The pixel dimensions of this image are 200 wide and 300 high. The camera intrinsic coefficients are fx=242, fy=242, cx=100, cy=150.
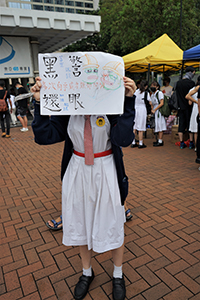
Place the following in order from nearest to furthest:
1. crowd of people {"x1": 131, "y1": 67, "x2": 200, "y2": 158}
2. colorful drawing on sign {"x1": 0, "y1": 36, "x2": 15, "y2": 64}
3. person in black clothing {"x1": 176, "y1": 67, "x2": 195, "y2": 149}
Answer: crowd of people {"x1": 131, "y1": 67, "x2": 200, "y2": 158}, person in black clothing {"x1": 176, "y1": 67, "x2": 195, "y2": 149}, colorful drawing on sign {"x1": 0, "y1": 36, "x2": 15, "y2": 64}

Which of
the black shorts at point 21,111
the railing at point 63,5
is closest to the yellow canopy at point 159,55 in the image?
the black shorts at point 21,111

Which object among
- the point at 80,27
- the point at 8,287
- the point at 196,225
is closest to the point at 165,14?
the point at 80,27

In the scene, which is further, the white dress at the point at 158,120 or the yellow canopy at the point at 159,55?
the yellow canopy at the point at 159,55

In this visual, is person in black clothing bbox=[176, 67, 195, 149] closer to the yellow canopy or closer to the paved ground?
the yellow canopy

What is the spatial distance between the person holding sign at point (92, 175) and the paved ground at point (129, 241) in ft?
1.43

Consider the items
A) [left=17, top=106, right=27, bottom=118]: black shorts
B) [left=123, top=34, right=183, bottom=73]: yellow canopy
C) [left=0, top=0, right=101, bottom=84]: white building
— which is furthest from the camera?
[left=0, top=0, right=101, bottom=84]: white building

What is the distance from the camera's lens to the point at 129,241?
9.08 ft

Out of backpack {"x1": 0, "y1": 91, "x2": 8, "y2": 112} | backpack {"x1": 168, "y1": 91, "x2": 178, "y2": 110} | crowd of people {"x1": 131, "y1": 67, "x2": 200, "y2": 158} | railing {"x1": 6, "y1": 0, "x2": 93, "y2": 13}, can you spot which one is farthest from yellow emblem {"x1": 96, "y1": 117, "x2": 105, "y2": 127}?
railing {"x1": 6, "y1": 0, "x2": 93, "y2": 13}

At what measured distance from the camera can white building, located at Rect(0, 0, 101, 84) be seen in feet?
35.9

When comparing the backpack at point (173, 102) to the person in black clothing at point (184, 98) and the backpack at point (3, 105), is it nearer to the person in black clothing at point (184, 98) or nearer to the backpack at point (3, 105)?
the person in black clothing at point (184, 98)

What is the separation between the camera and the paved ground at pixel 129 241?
7.04 feet

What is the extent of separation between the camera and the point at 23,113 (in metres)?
9.74

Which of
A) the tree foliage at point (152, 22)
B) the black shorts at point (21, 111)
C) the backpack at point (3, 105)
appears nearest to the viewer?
the backpack at point (3, 105)

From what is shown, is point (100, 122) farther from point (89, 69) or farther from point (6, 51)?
point (6, 51)
